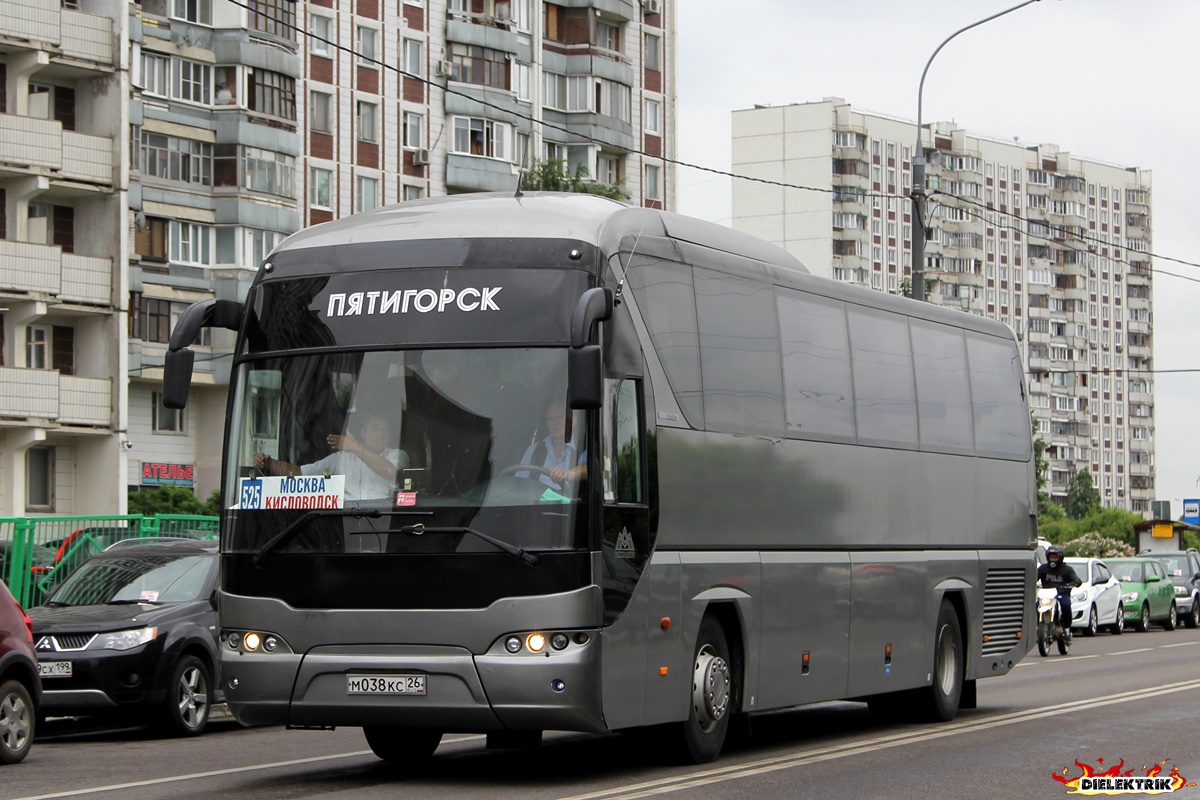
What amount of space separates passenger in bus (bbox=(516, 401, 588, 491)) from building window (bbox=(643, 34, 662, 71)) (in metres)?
63.7

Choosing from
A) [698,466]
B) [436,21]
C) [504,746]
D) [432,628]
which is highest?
[436,21]

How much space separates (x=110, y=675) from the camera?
17156 millimetres

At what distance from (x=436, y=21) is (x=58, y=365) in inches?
836

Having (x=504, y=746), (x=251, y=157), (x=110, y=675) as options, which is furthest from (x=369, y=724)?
(x=251, y=157)

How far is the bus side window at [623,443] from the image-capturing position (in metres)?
12.3

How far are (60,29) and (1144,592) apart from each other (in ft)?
92.6

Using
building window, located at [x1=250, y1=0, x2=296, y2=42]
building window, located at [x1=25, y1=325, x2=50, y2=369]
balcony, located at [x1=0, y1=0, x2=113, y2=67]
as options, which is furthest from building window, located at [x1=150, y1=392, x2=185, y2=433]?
balcony, located at [x1=0, y1=0, x2=113, y2=67]

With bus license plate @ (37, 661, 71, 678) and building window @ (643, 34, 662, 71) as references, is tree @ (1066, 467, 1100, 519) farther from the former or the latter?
bus license plate @ (37, 661, 71, 678)

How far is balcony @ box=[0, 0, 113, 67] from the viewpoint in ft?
156

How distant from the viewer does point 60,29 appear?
49.1 m

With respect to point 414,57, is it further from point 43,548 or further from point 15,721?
point 15,721

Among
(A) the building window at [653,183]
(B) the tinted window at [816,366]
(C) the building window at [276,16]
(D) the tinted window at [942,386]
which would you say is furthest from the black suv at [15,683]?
(A) the building window at [653,183]

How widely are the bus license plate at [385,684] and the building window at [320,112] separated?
173ft

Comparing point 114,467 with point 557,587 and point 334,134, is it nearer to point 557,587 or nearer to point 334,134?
point 334,134
